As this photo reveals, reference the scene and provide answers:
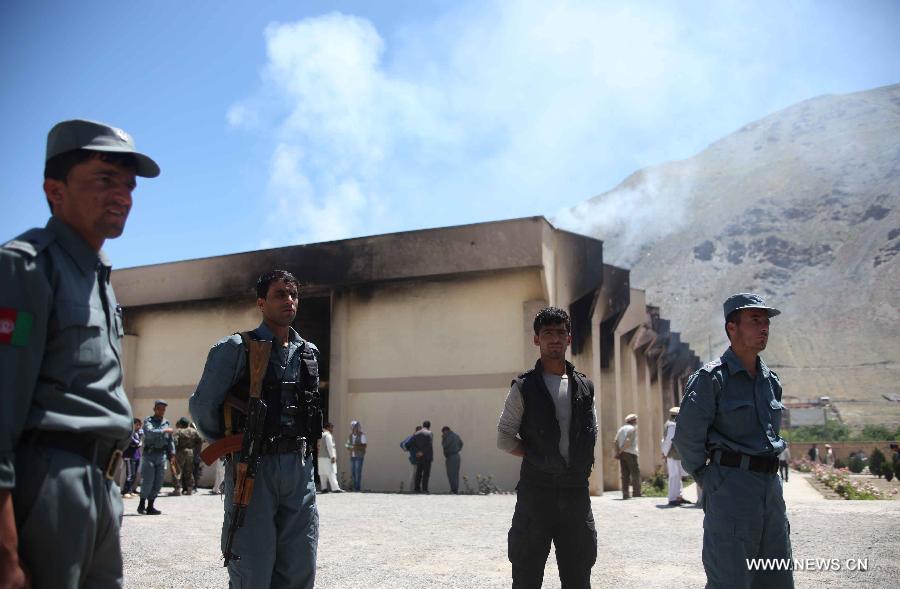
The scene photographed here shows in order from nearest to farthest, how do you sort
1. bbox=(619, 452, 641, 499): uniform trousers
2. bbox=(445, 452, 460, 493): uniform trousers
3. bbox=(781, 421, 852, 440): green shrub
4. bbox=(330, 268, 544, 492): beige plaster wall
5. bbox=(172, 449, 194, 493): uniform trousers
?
bbox=(619, 452, 641, 499): uniform trousers
bbox=(172, 449, 194, 493): uniform trousers
bbox=(445, 452, 460, 493): uniform trousers
bbox=(330, 268, 544, 492): beige plaster wall
bbox=(781, 421, 852, 440): green shrub

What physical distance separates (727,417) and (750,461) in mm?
233

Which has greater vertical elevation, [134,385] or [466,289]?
[466,289]

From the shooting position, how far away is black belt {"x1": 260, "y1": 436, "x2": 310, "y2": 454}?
3.57 meters

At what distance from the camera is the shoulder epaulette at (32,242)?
2.12 meters

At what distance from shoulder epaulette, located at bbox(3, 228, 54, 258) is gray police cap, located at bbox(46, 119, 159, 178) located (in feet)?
0.86

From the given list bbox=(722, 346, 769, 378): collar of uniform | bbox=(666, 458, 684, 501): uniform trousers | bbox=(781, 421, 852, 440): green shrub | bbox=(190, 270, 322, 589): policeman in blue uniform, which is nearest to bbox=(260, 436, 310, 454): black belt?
bbox=(190, 270, 322, 589): policeman in blue uniform

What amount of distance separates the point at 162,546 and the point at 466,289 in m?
11.2

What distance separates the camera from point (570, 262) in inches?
747

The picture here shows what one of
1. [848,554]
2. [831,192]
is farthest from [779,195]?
[848,554]

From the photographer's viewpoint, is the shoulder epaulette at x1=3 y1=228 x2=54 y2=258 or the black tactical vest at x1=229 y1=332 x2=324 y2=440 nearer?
the shoulder epaulette at x1=3 y1=228 x2=54 y2=258

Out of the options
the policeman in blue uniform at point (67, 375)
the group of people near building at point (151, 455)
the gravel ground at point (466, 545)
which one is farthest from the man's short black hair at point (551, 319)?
the group of people near building at point (151, 455)

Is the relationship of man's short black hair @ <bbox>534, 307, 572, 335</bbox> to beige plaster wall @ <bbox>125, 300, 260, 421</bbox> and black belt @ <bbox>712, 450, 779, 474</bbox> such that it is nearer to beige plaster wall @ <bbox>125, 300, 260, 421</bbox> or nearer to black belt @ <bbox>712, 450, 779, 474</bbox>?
black belt @ <bbox>712, 450, 779, 474</bbox>

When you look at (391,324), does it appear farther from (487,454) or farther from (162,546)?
(162,546)

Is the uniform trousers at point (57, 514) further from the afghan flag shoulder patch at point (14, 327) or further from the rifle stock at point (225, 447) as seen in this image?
the rifle stock at point (225, 447)
